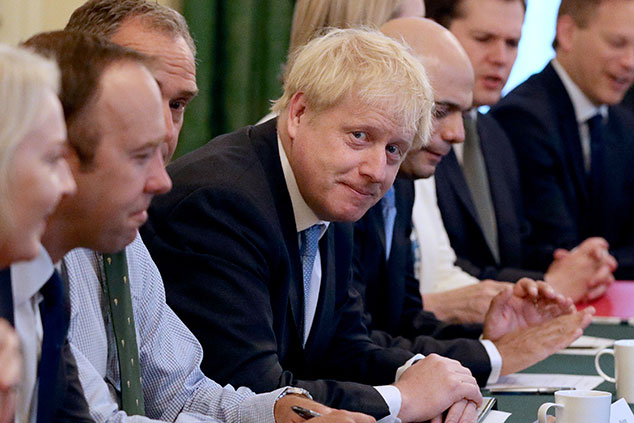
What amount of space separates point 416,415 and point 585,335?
1.03 meters

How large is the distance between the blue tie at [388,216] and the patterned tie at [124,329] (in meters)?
1.15

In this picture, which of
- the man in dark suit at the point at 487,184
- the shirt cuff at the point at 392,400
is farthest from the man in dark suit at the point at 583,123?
the shirt cuff at the point at 392,400

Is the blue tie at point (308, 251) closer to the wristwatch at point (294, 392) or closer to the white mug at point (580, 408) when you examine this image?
the wristwatch at point (294, 392)

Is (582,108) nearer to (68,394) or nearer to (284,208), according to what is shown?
(284,208)


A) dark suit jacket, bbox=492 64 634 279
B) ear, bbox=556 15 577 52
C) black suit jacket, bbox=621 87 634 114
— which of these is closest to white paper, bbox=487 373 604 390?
dark suit jacket, bbox=492 64 634 279

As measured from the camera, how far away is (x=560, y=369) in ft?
7.64

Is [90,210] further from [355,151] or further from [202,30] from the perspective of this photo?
[202,30]

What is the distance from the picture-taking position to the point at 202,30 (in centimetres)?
387

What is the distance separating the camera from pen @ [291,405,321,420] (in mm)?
1599

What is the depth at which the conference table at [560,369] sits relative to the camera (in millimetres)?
1905

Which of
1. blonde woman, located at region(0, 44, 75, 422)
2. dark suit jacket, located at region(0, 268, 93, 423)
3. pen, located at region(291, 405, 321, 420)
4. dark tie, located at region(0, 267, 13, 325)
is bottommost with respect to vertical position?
pen, located at region(291, 405, 321, 420)

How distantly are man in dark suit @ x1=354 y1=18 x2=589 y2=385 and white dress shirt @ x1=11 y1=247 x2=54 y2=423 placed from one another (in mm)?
1186

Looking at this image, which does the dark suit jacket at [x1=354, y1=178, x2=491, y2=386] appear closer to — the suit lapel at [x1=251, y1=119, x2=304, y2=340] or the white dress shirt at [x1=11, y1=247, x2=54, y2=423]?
the suit lapel at [x1=251, y1=119, x2=304, y2=340]

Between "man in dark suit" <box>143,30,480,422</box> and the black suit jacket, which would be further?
the black suit jacket
